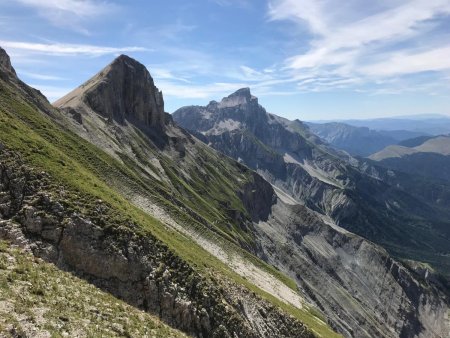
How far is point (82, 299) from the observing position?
33781 millimetres

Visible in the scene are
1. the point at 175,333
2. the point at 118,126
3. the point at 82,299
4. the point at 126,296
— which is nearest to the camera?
the point at 82,299

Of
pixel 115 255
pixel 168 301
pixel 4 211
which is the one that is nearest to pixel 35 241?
pixel 4 211

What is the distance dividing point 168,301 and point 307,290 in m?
139

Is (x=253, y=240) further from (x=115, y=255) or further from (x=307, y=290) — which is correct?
(x=115, y=255)

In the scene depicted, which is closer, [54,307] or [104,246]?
[54,307]

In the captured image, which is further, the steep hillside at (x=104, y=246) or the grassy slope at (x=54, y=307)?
the steep hillside at (x=104, y=246)

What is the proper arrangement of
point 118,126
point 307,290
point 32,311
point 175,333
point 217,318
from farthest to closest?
point 118,126
point 307,290
point 217,318
point 175,333
point 32,311

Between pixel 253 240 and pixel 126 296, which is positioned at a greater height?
pixel 126 296

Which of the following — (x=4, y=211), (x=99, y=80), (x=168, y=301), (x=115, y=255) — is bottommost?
(x=168, y=301)

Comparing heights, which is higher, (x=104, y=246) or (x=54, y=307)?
(x=54, y=307)

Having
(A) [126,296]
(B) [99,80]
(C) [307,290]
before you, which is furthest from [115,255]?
(B) [99,80]

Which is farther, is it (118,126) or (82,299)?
(118,126)

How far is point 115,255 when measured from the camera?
4719 cm

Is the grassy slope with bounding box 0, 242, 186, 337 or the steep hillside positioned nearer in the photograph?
the grassy slope with bounding box 0, 242, 186, 337
